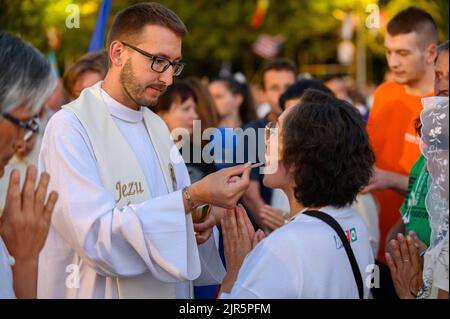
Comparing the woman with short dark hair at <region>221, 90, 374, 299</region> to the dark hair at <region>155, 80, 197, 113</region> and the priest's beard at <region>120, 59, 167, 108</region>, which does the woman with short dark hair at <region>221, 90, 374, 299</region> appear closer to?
the priest's beard at <region>120, 59, 167, 108</region>

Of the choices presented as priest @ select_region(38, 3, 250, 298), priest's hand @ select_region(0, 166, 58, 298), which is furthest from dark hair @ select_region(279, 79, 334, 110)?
Result: priest's hand @ select_region(0, 166, 58, 298)

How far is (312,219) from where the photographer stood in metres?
3.09

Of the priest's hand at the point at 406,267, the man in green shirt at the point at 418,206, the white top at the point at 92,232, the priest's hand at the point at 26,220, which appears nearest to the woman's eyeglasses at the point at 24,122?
the priest's hand at the point at 26,220

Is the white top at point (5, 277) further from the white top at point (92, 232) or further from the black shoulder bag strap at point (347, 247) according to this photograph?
the black shoulder bag strap at point (347, 247)

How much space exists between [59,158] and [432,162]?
5.69ft

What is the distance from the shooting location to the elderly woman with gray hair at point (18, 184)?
9.41 feet

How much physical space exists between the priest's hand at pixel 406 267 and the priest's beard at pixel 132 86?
1.50 metres

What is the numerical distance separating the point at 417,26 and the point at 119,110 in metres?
2.69

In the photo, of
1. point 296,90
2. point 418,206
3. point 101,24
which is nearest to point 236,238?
point 418,206

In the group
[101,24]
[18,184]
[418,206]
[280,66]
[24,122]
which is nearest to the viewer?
[18,184]

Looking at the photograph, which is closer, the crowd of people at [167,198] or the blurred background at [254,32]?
the crowd of people at [167,198]

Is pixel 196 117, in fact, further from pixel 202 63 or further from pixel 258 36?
pixel 202 63

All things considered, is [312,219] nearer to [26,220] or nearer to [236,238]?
[236,238]
